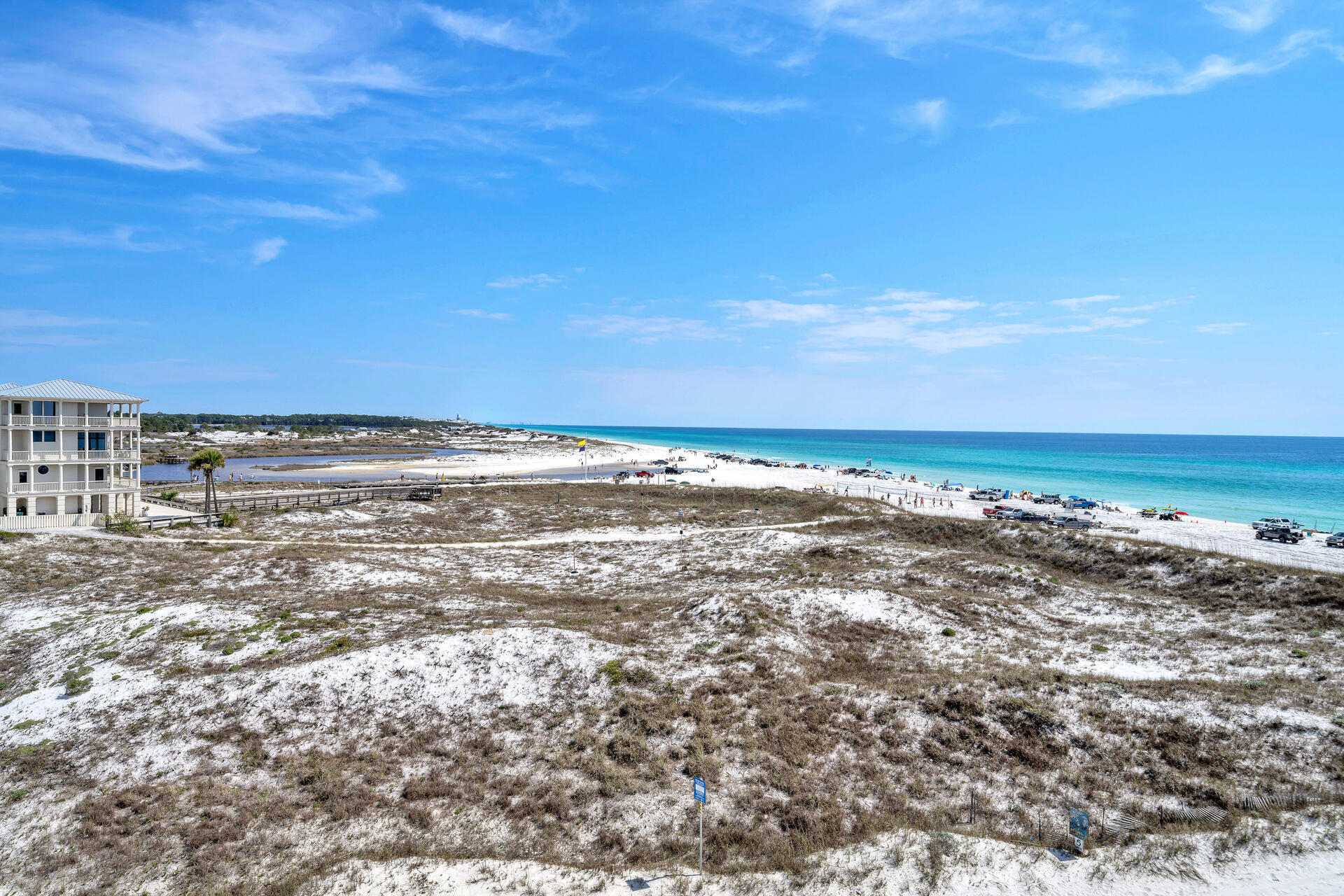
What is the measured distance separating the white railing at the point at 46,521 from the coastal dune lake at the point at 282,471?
50.2m

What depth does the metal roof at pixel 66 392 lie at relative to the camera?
51.3m

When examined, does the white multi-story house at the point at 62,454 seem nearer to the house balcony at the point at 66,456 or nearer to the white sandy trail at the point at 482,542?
the house balcony at the point at 66,456

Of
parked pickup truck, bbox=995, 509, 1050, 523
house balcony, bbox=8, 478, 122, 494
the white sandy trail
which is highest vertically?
house balcony, bbox=8, 478, 122, 494

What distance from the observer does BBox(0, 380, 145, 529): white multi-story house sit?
50906 mm

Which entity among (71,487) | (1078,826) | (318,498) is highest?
(71,487)

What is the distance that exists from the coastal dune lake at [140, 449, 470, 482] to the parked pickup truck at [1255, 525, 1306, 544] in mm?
114014

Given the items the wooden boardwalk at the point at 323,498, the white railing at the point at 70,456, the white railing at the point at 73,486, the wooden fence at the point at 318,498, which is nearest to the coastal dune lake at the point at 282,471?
the wooden boardwalk at the point at 323,498

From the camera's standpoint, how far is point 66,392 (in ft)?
176

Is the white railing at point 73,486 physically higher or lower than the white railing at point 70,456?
lower

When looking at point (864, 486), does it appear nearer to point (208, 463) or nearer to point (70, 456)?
point (208, 463)

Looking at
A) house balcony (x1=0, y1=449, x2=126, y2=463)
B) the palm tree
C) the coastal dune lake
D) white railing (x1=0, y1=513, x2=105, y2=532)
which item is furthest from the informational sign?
the coastal dune lake

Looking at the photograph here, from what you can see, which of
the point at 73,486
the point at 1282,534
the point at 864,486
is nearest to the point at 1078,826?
the point at 1282,534

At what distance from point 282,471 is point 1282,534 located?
151016 millimetres

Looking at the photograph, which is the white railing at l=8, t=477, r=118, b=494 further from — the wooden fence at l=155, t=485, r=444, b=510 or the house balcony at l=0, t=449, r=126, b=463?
the wooden fence at l=155, t=485, r=444, b=510
